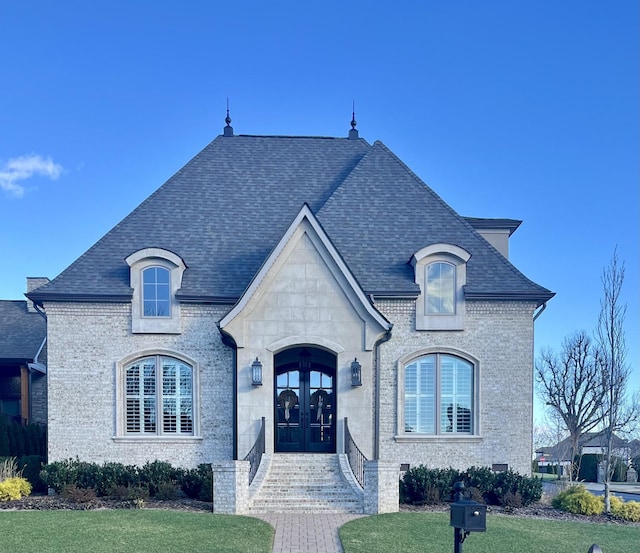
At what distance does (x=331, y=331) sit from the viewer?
1577 cm

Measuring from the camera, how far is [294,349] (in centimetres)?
1666

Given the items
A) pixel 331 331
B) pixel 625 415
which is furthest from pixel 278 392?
pixel 625 415

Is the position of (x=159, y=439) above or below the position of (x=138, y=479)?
above

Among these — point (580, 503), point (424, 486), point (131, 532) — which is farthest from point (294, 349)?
point (580, 503)

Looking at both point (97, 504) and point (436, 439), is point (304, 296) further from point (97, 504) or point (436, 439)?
point (97, 504)

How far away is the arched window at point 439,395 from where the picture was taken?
16.5 metres

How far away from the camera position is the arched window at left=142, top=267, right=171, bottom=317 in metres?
16.4

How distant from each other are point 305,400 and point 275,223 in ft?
18.7

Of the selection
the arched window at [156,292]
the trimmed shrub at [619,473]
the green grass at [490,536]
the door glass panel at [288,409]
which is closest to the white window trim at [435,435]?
the door glass panel at [288,409]

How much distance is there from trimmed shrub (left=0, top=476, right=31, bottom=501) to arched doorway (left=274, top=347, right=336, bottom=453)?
6.70 meters

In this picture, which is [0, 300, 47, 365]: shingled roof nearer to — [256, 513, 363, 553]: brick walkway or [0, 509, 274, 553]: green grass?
[0, 509, 274, 553]: green grass

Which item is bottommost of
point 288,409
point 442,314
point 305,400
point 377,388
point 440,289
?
point 288,409

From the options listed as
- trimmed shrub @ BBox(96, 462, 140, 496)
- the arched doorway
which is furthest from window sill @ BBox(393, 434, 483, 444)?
trimmed shrub @ BBox(96, 462, 140, 496)

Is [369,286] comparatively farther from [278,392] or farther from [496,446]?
[496,446]
